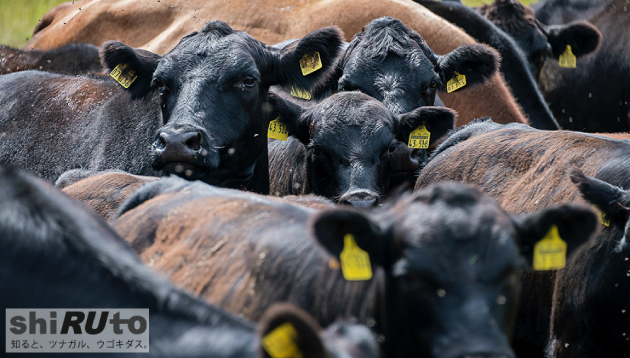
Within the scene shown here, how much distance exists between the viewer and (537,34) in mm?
10438

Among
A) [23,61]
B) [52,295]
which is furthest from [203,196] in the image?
[23,61]

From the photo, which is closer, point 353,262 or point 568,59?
point 353,262

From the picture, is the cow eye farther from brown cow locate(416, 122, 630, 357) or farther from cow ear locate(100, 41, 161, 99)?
brown cow locate(416, 122, 630, 357)

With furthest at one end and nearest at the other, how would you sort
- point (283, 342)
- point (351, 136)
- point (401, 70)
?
point (401, 70) < point (351, 136) < point (283, 342)

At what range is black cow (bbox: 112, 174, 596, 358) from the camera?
2895mm

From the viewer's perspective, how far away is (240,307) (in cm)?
327

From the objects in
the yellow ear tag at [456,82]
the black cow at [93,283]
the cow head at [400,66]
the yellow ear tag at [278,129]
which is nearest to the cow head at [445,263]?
the black cow at [93,283]

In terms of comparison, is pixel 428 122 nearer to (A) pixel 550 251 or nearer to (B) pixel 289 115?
(B) pixel 289 115

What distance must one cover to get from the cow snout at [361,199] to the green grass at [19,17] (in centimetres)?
1197

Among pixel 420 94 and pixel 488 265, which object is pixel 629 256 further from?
pixel 420 94

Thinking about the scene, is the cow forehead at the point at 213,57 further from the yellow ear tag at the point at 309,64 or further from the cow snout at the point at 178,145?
the cow snout at the point at 178,145

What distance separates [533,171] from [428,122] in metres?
1.12

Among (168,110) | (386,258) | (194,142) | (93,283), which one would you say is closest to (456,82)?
(168,110)

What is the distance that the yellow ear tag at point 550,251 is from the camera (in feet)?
10.7
